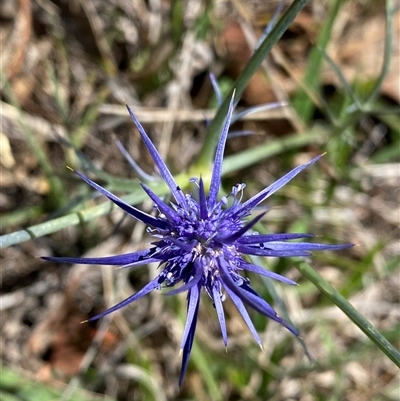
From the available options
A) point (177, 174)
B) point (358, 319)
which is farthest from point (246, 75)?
point (177, 174)

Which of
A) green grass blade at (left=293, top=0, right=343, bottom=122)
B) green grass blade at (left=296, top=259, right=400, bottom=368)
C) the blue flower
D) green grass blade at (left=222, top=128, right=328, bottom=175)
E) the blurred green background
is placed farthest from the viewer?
the blurred green background

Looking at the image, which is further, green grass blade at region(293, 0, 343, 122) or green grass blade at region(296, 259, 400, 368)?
green grass blade at region(293, 0, 343, 122)

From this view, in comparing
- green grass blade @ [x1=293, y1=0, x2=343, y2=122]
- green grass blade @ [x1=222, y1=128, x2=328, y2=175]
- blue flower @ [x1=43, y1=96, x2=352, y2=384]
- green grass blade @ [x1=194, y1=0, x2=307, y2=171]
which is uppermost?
green grass blade @ [x1=293, y1=0, x2=343, y2=122]

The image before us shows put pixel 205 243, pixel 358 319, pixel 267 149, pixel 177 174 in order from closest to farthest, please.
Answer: pixel 205 243 < pixel 358 319 < pixel 267 149 < pixel 177 174

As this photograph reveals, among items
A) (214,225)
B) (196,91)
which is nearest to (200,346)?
(196,91)

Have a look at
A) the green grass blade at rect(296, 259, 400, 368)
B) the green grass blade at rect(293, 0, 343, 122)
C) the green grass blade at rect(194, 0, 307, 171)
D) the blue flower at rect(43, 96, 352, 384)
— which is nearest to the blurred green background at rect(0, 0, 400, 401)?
the green grass blade at rect(293, 0, 343, 122)

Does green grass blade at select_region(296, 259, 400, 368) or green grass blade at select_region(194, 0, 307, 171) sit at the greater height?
green grass blade at select_region(194, 0, 307, 171)

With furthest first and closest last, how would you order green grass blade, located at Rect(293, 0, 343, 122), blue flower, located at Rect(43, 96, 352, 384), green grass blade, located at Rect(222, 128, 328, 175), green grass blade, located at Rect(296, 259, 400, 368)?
green grass blade, located at Rect(293, 0, 343, 122) < green grass blade, located at Rect(222, 128, 328, 175) < green grass blade, located at Rect(296, 259, 400, 368) < blue flower, located at Rect(43, 96, 352, 384)

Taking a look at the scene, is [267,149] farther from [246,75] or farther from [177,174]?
[246,75]

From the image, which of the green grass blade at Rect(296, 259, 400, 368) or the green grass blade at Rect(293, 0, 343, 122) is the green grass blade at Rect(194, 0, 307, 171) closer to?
the green grass blade at Rect(296, 259, 400, 368)

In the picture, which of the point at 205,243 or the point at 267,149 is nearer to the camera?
the point at 205,243

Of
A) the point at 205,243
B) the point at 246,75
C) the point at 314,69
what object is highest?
the point at 314,69
